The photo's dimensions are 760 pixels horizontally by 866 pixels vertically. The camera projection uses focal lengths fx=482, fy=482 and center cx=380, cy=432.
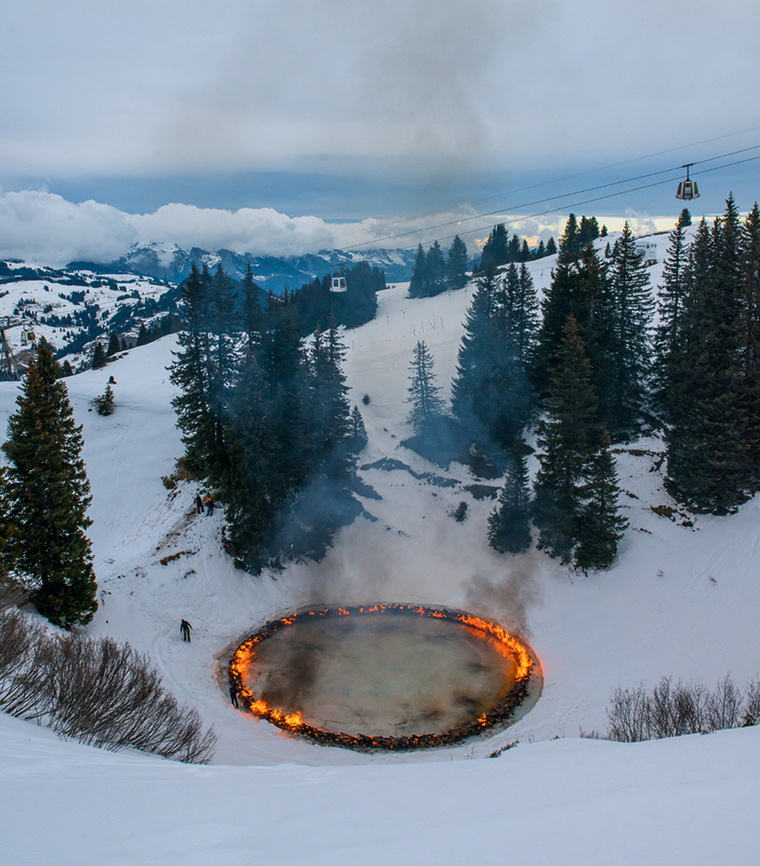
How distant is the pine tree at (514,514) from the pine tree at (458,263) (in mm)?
59491

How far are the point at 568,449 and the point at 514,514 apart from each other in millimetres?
5473

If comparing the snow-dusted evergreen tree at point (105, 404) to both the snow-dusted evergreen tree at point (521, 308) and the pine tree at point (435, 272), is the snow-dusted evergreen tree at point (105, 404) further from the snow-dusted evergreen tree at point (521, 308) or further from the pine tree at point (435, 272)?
the pine tree at point (435, 272)

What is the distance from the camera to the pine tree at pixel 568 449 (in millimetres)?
28812

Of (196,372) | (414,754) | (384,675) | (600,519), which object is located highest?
(196,372)

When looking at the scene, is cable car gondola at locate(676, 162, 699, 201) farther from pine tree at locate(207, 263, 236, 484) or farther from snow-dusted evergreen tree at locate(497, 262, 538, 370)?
pine tree at locate(207, 263, 236, 484)

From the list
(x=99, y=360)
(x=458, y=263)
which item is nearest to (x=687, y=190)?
(x=458, y=263)

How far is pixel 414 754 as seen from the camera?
719 inches

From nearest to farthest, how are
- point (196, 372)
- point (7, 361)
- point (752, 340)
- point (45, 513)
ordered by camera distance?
point (45, 513) < point (752, 340) < point (196, 372) < point (7, 361)

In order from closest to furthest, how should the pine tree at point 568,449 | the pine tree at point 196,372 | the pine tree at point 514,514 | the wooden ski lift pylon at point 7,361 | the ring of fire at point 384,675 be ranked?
the ring of fire at point 384,675, the pine tree at point 568,449, the pine tree at point 196,372, the pine tree at point 514,514, the wooden ski lift pylon at point 7,361

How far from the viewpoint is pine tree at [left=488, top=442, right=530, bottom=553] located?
102 feet

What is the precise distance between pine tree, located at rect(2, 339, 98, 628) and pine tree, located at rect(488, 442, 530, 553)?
75.8 ft

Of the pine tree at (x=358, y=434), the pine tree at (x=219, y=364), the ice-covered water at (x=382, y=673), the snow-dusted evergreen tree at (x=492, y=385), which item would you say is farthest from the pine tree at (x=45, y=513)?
the snow-dusted evergreen tree at (x=492, y=385)

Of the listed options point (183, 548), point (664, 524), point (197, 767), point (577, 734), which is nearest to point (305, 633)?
point (183, 548)

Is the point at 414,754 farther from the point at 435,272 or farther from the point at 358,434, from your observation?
the point at 435,272
